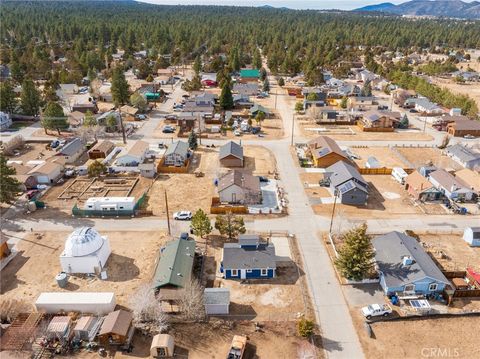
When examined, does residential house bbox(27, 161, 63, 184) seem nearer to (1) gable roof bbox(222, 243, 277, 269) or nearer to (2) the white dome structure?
(2) the white dome structure

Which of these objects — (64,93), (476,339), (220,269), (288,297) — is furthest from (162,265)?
(64,93)

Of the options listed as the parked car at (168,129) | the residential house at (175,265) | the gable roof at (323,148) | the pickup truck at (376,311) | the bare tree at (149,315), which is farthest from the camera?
the parked car at (168,129)

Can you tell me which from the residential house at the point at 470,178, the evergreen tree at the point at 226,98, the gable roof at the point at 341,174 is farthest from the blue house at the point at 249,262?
the evergreen tree at the point at 226,98

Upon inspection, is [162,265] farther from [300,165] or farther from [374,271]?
[300,165]

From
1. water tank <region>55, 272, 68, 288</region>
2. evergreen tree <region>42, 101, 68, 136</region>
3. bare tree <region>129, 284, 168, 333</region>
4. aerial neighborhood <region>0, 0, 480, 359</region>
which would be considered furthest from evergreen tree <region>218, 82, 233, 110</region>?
bare tree <region>129, 284, 168, 333</region>

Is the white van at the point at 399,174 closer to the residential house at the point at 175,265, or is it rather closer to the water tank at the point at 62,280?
the residential house at the point at 175,265
